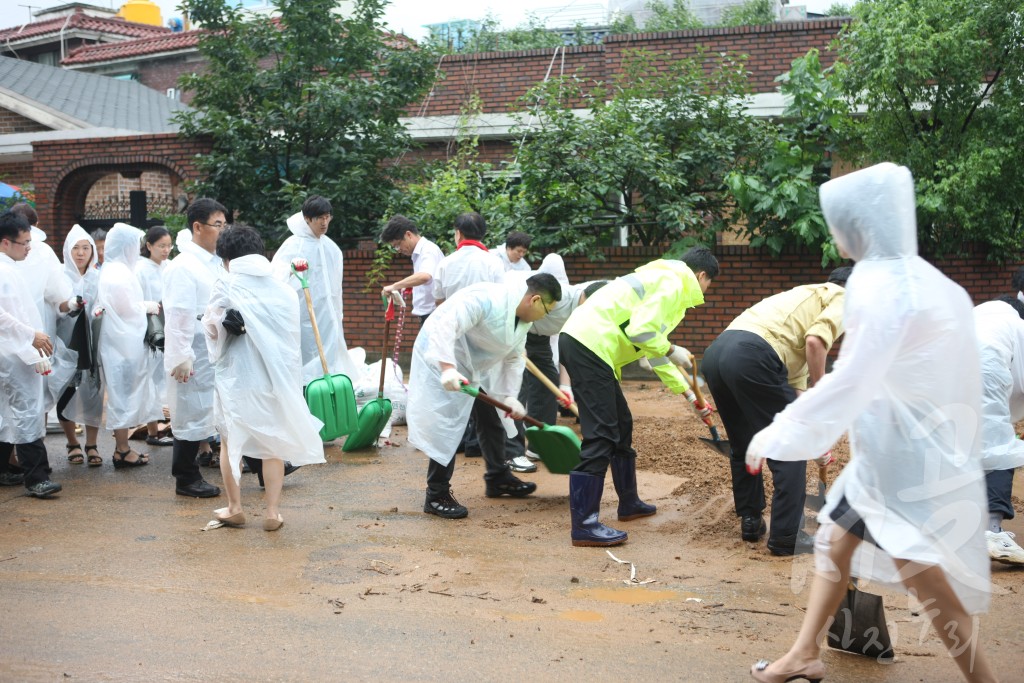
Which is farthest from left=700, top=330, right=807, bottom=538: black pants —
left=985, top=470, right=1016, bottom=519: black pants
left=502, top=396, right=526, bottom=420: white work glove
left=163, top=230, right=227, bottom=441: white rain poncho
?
left=163, top=230, right=227, bottom=441: white rain poncho

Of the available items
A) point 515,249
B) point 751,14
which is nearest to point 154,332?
point 515,249

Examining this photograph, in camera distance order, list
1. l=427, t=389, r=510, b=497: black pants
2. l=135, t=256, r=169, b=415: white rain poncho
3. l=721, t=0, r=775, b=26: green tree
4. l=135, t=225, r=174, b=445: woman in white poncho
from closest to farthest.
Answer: l=427, t=389, r=510, b=497: black pants < l=135, t=256, r=169, b=415: white rain poncho < l=135, t=225, r=174, b=445: woman in white poncho < l=721, t=0, r=775, b=26: green tree

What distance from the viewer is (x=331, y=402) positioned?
6.95m

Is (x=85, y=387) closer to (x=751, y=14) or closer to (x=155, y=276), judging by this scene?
(x=155, y=276)

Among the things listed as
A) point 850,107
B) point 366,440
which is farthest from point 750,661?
point 850,107

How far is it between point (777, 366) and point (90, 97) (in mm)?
18882

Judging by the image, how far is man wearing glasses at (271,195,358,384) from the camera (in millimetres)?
7842

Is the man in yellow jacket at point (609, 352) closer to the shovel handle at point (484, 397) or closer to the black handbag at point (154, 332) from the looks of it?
the shovel handle at point (484, 397)

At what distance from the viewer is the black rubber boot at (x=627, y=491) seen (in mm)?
5746

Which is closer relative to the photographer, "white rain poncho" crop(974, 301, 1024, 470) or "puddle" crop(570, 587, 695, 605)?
"puddle" crop(570, 587, 695, 605)

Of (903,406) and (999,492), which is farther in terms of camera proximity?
(999,492)

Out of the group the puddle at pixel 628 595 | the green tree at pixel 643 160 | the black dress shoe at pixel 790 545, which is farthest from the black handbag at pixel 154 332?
the green tree at pixel 643 160

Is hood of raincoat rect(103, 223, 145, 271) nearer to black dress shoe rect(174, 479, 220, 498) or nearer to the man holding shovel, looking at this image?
black dress shoe rect(174, 479, 220, 498)

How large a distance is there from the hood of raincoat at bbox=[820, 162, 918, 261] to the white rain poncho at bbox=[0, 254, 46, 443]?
205 inches
